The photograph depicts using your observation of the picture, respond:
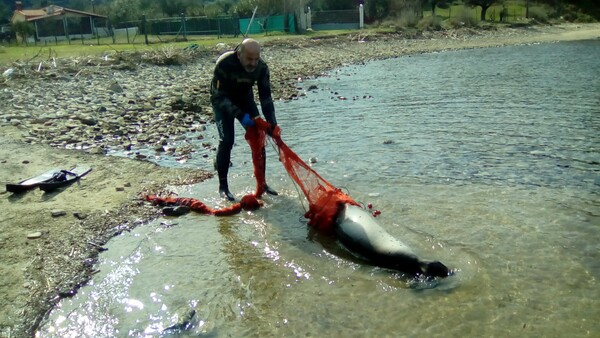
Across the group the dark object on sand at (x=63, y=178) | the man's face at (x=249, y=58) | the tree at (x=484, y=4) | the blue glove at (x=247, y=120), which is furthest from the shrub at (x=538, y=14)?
the dark object on sand at (x=63, y=178)

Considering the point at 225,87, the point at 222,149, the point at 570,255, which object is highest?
the point at 225,87

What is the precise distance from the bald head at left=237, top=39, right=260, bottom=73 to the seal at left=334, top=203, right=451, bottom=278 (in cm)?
269

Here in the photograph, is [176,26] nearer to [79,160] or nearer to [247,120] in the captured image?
[79,160]

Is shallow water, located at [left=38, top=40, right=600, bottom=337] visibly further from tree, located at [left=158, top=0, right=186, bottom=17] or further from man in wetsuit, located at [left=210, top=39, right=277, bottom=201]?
tree, located at [left=158, top=0, right=186, bottom=17]

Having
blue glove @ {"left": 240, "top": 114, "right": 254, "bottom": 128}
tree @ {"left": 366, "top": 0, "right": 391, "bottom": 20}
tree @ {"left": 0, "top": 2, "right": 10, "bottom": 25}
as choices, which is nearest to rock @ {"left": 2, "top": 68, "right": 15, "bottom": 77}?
blue glove @ {"left": 240, "top": 114, "right": 254, "bottom": 128}

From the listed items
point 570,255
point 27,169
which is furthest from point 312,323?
point 27,169

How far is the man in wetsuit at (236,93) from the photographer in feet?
27.9

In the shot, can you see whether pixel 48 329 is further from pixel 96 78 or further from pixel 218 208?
pixel 96 78

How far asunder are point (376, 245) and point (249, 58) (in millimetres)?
3545

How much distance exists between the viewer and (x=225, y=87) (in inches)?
350

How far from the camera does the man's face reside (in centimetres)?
823

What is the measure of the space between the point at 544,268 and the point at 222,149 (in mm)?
5265

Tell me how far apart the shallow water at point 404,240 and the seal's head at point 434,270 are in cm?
14

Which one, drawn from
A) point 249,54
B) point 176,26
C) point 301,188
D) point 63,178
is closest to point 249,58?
point 249,54
